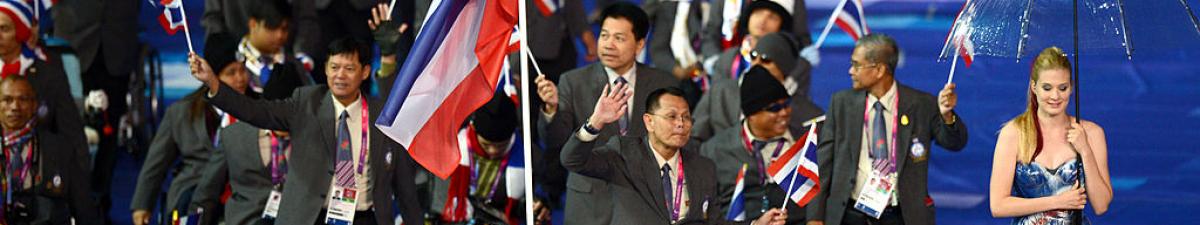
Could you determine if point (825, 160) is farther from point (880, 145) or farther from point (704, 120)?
point (704, 120)

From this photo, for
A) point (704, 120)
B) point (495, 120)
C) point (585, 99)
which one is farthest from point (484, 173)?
point (704, 120)

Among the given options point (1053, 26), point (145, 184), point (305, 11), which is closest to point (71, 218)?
point (145, 184)

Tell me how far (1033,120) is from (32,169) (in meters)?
5.31

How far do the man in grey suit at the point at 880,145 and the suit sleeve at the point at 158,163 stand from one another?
Answer: 356cm

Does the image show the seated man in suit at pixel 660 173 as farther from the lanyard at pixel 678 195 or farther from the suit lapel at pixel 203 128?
the suit lapel at pixel 203 128

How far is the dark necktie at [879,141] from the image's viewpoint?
1045cm

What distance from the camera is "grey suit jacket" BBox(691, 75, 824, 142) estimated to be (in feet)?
39.8

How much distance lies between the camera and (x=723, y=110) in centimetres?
1223

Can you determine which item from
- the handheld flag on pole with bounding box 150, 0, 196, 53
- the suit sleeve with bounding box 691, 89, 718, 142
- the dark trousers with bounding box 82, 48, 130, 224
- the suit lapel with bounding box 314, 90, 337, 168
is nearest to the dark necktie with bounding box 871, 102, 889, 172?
the suit sleeve with bounding box 691, 89, 718, 142

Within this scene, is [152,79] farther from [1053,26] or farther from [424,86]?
[1053,26]

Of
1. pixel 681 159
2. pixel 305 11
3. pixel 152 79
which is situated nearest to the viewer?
pixel 681 159

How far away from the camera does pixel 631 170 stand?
985 cm

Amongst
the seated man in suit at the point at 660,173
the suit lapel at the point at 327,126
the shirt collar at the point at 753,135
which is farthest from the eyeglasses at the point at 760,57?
the suit lapel at the point at 327,126

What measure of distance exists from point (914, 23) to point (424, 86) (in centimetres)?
567
